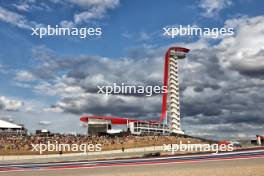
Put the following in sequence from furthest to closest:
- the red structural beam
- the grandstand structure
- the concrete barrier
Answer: the grandstand structure → the red structural beam → the concrete barrier

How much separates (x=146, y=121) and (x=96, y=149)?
51092mm

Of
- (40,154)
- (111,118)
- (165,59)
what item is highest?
(165,59)

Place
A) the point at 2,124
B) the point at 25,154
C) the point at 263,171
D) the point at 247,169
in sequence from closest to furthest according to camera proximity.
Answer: the point at 263,171 < the point at 247,169 < the point at 25,154 < the point at 2,124

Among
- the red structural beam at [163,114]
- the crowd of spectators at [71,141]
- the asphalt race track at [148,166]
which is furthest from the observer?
the red structural beam at [163,114]

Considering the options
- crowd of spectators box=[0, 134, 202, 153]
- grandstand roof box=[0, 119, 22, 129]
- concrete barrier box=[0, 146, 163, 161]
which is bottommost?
concrete barrier box=[0, 146, 163, 161]

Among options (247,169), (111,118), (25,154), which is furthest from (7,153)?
(111,118)

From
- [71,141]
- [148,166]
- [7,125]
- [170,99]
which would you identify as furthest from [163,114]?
[148,166]

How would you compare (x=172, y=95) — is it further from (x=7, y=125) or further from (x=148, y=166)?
(x=148, y=166)

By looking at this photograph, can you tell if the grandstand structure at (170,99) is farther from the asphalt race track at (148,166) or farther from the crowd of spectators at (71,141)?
the asphalt race track at (148,166)

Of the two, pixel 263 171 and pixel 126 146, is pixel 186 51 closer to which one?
pixel 126 146

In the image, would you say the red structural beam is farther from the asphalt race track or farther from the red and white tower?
the asphalt race track

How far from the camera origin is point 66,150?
53156mm

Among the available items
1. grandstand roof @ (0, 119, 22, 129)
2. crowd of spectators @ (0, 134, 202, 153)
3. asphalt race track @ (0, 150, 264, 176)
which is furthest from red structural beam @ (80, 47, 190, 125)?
asphalt race track @ (0, 150, 264, 176)

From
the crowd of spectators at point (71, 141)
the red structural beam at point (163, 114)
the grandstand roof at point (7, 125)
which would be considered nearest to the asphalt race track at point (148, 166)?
the crowd of spectators at point (71, 141)
